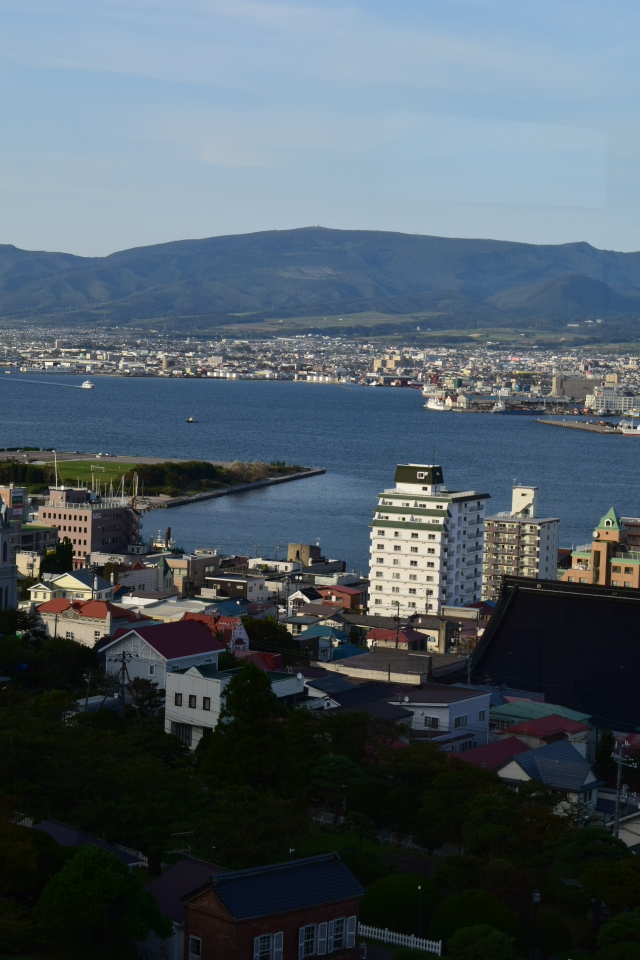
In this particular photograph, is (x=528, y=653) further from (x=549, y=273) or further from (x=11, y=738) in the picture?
(x=549, y=273)

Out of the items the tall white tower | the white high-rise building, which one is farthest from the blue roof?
the white high-rise building

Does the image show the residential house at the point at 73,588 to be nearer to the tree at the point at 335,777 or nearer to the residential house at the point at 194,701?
the residential house at the point at 194,701

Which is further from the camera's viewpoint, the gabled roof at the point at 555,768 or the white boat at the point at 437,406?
the white boat at the point at 437,406

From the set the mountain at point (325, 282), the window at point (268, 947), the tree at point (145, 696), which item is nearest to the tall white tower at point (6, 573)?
the tree at point (145, 696)

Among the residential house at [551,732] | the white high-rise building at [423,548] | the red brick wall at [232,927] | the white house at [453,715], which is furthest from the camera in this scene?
the white high-rise building at [423,548]

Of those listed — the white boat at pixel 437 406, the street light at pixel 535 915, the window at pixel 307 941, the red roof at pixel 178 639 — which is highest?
the red roof at pixel 178 639

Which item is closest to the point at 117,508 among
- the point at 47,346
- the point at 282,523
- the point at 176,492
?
the point at 282,523

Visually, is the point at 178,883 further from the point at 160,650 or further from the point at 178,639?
the point at 178,639

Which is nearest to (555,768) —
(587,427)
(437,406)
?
(587,427)
